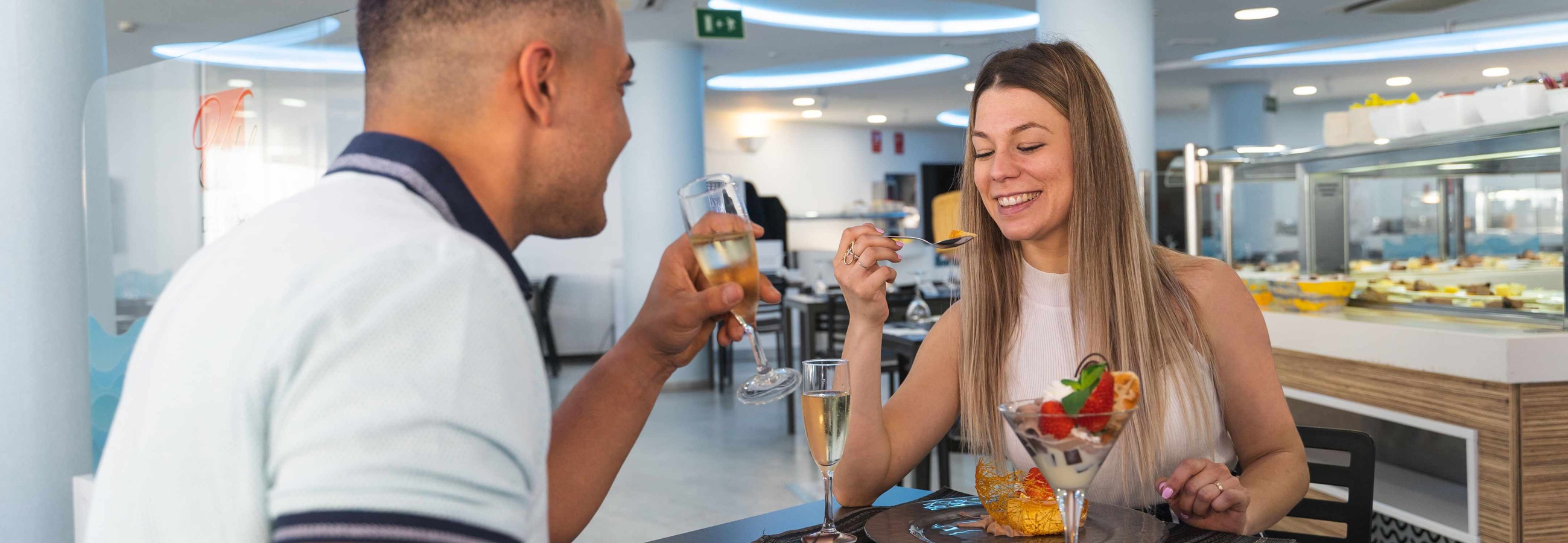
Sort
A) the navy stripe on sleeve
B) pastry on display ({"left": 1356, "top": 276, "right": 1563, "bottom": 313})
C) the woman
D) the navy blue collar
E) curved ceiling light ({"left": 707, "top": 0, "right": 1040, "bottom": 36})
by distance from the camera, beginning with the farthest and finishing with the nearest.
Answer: curved ceiling light ({"left": 707, "top": 0, "right": 1040, "bottom": 36}), pastry on display ({"left": 1356, "top": 276, "right": 1563, "bottom": 313}), the woman, the navy blue collar, the navy stripe on sleeve

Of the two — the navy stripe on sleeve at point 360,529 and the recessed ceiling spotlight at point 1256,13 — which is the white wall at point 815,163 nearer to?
the recessed ceiling spotlight at point 1256,13

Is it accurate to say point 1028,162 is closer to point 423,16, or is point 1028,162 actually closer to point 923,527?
point 923,527

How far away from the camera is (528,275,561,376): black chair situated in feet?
30.1

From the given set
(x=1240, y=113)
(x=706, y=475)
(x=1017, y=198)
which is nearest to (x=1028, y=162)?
(x=1017, y=198)

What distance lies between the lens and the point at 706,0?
20.5 feet

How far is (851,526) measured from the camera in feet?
4.52

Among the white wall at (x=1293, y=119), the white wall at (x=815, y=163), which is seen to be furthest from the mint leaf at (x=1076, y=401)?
the white wall at (x=1293, y=119)

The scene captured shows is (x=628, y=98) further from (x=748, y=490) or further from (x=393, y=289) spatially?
(x=393, y=289)

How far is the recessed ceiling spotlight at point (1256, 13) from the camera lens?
21.4ft

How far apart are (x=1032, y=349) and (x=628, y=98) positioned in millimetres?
6309

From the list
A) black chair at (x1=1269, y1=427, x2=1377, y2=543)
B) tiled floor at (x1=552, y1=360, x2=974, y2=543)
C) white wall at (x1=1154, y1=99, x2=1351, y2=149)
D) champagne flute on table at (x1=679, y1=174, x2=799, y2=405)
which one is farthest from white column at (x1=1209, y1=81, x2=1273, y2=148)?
champagne flute on table at (x1=679, y1=174, x2=799, y2=405)

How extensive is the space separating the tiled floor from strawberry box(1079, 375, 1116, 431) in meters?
3.16

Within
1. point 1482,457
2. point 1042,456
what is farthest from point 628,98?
point 1042,456

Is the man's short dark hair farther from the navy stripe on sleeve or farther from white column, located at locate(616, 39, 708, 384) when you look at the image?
white column, located at locate(616, 39, 708, 384)
